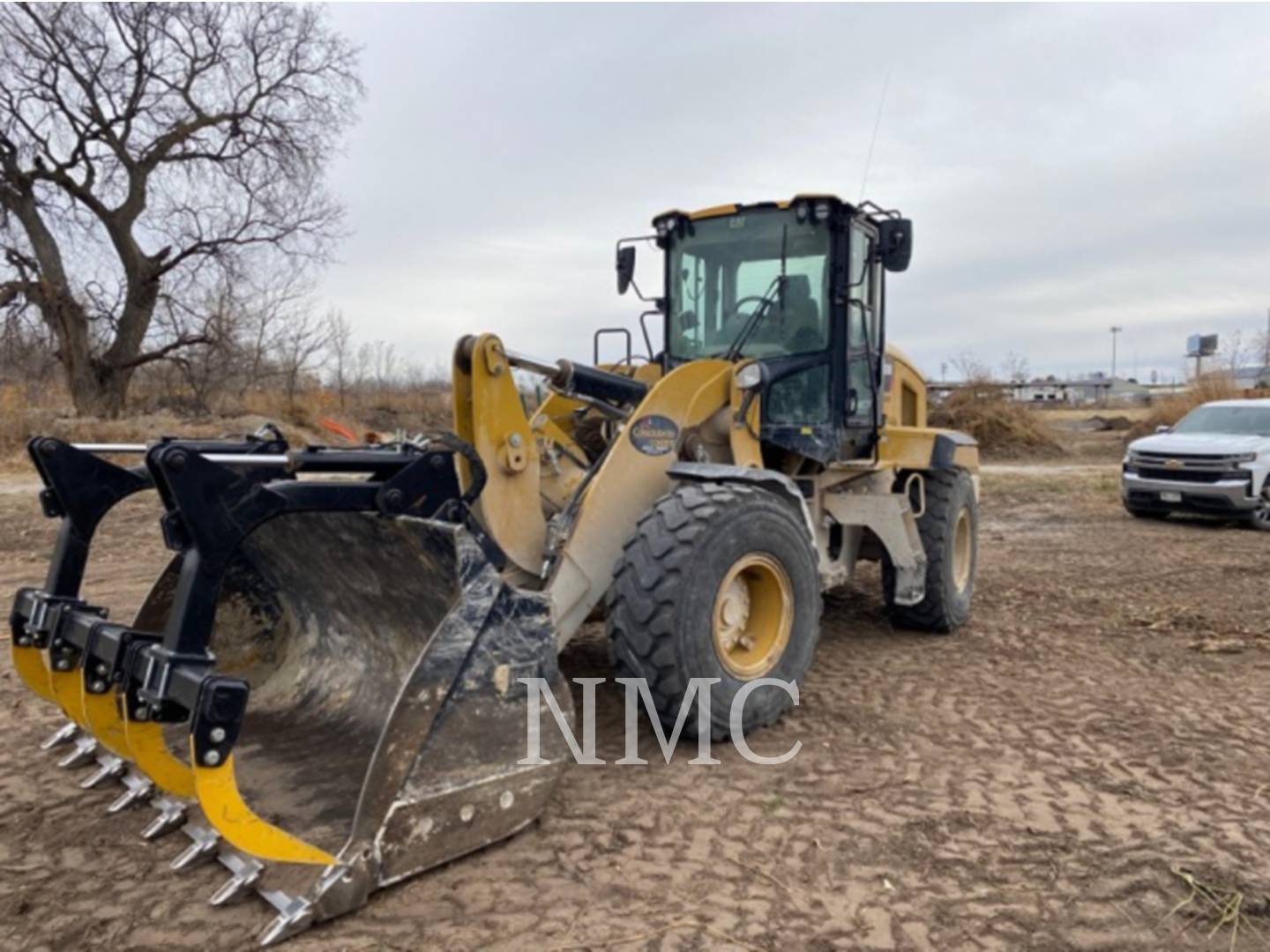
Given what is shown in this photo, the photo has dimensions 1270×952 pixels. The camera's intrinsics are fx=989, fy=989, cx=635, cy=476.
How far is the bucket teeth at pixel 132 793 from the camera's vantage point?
11.6 feet

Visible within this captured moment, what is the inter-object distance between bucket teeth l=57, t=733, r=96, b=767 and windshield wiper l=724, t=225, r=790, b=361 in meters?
3.50

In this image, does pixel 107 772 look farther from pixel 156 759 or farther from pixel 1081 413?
pixel 1081 413

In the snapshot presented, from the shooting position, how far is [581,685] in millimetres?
4879

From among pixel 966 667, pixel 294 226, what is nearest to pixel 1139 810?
pixel 966 667

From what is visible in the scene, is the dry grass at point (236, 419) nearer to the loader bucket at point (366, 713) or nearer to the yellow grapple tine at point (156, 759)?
the loader bucket at point (366, 713)

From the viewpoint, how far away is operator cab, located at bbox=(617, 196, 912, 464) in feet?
17.6

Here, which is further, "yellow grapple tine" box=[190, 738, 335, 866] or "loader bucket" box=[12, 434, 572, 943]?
"loader bucket" box=[12, 434, 572, 943]

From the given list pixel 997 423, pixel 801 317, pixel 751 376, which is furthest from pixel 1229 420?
pixel 997 423

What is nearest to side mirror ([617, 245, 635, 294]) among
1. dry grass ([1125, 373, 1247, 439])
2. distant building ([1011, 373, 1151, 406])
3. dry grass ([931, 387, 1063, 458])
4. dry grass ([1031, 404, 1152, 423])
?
dry grass ([931, 387, 1063, 458])

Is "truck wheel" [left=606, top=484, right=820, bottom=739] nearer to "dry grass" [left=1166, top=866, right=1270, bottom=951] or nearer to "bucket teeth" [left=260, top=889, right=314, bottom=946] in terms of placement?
"bucket teeth" [left=260, top=889, right=314, bottom=946]

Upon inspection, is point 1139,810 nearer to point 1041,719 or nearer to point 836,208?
point 1041,719

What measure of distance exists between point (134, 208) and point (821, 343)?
2261 centimetres

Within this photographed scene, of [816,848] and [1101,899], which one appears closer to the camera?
[1101,899]

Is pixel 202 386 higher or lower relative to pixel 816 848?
higher
